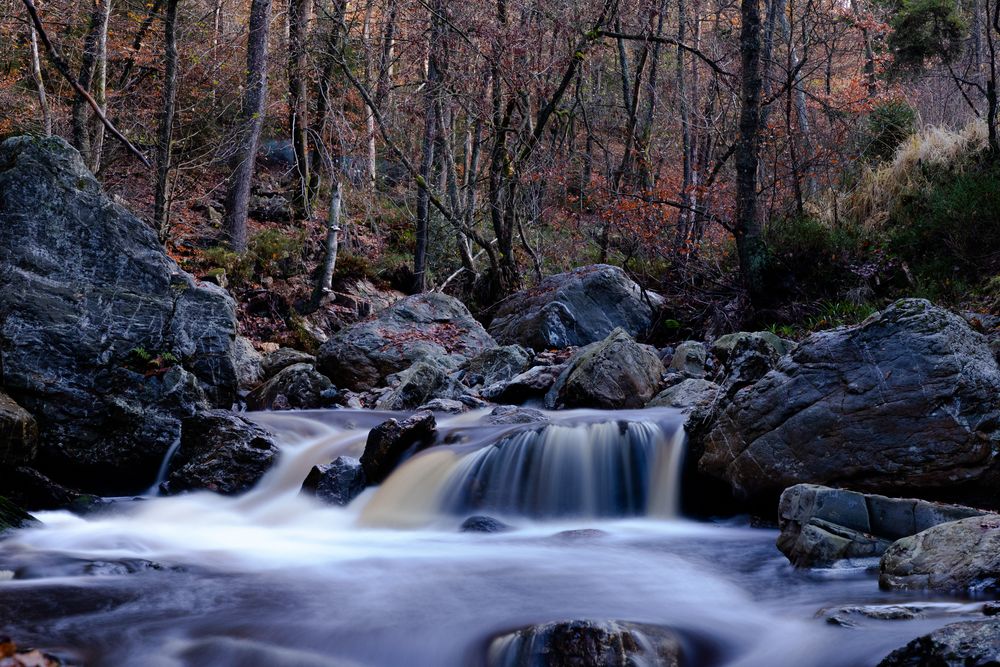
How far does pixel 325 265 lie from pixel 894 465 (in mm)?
10950

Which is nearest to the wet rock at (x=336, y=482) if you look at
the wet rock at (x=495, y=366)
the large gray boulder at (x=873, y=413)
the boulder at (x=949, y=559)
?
the large gray boulder at (x=873, y=413)

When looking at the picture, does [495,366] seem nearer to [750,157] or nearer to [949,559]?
[750,157]

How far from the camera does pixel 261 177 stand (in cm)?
1994

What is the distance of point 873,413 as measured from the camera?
5633mm

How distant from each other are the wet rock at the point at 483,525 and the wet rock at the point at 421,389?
11.2ft

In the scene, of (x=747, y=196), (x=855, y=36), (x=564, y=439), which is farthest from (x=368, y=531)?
(x=855, y=36)

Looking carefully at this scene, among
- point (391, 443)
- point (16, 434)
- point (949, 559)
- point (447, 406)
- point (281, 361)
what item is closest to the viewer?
point (949, 559)

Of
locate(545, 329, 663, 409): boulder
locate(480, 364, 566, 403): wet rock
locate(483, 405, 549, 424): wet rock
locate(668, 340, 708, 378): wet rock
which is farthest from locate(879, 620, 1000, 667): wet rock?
locate(480, 364, 566, 403): wet rock

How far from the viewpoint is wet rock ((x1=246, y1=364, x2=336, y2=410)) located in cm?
1013

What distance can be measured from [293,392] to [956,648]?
337 inches

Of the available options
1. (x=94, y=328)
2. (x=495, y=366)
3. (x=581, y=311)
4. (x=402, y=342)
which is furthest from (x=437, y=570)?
(x=581, y=311)

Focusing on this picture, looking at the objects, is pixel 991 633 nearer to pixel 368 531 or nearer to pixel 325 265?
pixel 368 531

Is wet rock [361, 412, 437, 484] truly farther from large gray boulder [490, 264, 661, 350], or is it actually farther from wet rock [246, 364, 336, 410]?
large gray boulder [490, 264, 661, 350]

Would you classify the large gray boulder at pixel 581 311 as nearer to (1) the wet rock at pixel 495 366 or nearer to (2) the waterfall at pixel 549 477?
(1) the wet rock at pixel 495 366
